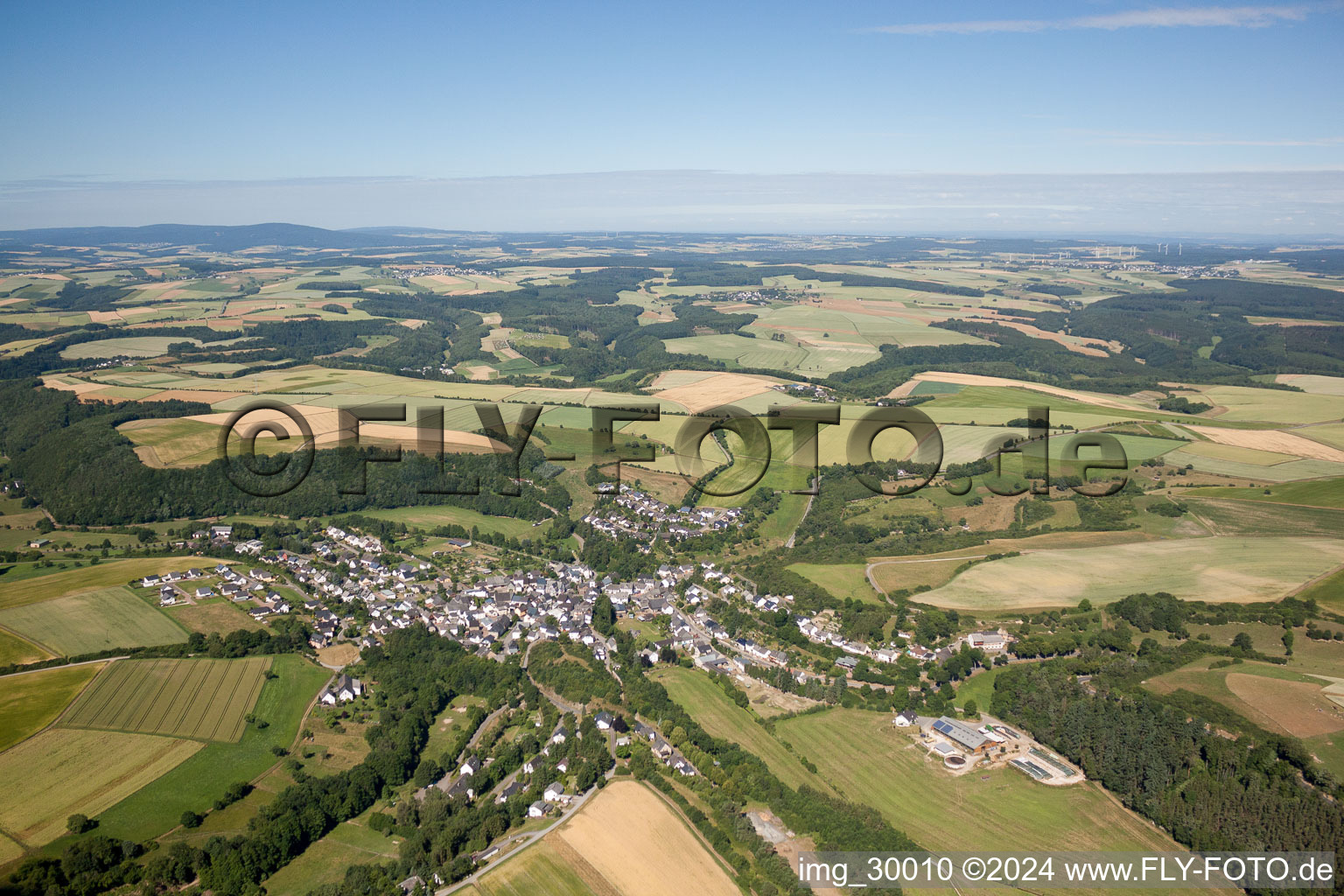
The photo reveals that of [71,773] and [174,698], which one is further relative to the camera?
[174,698]

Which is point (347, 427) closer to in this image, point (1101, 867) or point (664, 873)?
point (664, 873)

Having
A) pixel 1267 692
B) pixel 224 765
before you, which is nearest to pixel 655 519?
pixel 224 765

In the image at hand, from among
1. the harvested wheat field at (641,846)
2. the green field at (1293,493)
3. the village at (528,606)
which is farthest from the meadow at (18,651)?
the green field at (1293,493)

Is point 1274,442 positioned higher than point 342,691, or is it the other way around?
point 1274,442

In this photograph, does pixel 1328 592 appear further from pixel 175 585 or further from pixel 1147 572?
pixel 175 585

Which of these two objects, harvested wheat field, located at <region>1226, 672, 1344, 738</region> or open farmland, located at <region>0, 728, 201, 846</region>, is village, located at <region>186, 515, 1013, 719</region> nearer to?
harvested wheat field, located at <region>1226, 672, 1344, 738</region>

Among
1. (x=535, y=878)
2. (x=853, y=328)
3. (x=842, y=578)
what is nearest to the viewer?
(x=535, y=878)

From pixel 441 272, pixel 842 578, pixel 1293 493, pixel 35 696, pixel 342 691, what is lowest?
pixel 342 691
